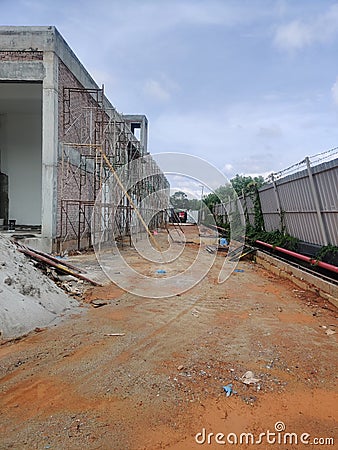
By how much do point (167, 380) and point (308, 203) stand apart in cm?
724

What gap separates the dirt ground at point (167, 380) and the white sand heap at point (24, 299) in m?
0.25

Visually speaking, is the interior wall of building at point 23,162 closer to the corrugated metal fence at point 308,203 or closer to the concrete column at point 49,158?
the concrete column at point 49,158

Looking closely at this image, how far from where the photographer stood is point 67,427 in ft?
8.48

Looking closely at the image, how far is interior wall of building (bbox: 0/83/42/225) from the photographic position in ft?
53.7

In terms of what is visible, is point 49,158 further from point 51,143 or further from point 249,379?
point 249,379

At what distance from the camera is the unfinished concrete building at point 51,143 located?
1155 centimetres

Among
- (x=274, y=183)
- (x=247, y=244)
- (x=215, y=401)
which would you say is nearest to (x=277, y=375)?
(x=215, y=401)

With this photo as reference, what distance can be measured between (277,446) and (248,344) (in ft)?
6.53

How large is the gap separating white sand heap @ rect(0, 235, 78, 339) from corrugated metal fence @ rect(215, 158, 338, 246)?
5703mm

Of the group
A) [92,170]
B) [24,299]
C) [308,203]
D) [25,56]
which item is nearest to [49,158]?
[25,56]

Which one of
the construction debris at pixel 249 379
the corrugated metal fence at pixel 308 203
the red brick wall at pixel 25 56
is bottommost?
the construction debris at pixel 249 379

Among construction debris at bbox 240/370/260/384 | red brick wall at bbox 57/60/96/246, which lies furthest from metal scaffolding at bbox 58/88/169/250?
construction debris at bbox 240/370/260/384

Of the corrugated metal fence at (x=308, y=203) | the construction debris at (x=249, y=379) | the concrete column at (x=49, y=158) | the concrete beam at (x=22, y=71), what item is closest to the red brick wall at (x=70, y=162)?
the concrete column at (x=49, y=158)

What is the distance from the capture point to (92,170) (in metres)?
16.1
